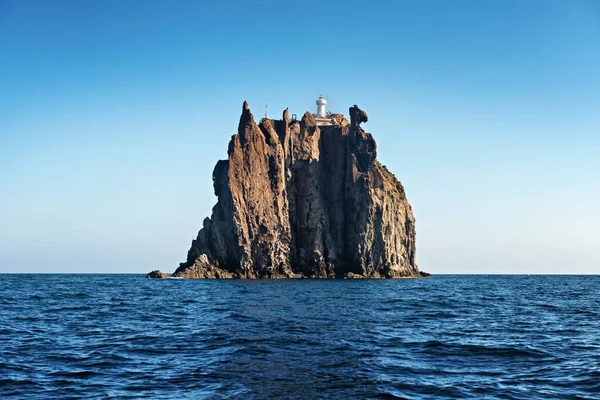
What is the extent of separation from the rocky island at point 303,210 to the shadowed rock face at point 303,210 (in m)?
0.23

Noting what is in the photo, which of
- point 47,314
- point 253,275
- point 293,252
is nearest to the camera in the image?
point 47,314

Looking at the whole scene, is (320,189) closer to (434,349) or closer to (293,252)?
(293,252)

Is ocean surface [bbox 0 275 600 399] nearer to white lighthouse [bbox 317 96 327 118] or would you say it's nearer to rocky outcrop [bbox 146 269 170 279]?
rocky outcrop [bbox 146 269 170 279]

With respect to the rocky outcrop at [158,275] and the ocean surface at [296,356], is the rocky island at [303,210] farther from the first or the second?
the ocean surface at [296,356]

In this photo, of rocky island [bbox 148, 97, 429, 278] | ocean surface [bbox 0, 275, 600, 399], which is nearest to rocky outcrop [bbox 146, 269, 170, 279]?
rocky island [bbox 148, 97, 429, 278]

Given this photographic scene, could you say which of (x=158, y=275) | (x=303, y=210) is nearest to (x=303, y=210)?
(x=303, y=210)

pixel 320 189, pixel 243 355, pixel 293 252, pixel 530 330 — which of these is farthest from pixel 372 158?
pixel 243 355

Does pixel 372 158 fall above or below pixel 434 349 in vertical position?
above

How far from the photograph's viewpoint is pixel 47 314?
29969 millimetres

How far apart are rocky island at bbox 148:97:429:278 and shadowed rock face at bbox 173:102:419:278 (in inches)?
9.0

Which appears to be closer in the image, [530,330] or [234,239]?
[530,330]

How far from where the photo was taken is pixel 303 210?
385 feet

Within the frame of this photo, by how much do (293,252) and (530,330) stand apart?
90407mm

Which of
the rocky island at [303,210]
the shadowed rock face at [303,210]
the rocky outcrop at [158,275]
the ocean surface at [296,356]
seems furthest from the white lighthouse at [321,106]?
the ocean surface at [296,356]
